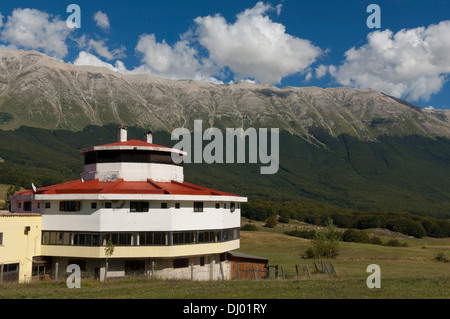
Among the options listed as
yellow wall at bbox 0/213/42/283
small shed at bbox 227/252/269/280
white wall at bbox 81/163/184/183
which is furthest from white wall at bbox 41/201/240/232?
small shed at bbox 227/252/269/280

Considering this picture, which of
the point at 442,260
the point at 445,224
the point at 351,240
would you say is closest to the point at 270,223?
the point at 351,240

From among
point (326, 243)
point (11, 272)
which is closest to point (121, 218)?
point (11, 272)

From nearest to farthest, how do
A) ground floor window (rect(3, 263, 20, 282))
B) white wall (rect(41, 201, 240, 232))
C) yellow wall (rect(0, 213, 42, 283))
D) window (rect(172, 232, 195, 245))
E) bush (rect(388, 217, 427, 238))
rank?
ground floor window (rect(3, 263, 20, 282)), yellow wall (rect(0, 213, 42, 283)), white wall (rect(41, 201, 240, 232)), window (rect(172, 232, 195, 245)), bush (rect(388, 217, 427, 238))

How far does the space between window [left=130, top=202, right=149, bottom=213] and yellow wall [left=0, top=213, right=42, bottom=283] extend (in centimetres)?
1027

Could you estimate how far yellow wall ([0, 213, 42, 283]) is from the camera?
43562 millimetres

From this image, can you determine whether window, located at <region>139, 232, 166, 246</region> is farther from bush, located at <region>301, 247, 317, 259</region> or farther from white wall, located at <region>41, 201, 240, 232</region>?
bush, located at <region>301, 247, 317, 259</region>

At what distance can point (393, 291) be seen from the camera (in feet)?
100

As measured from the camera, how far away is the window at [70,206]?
46.1m

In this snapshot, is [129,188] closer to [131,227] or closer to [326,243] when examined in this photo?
[131,227]

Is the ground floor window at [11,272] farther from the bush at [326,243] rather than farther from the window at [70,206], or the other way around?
the bush at [326,243]

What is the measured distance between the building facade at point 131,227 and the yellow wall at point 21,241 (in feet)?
2.54

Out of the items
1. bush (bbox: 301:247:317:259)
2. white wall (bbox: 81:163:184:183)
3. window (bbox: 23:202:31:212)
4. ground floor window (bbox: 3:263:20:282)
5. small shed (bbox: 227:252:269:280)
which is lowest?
bush (bbox: 301:247:317:259)

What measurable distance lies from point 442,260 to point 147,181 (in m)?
63.4
